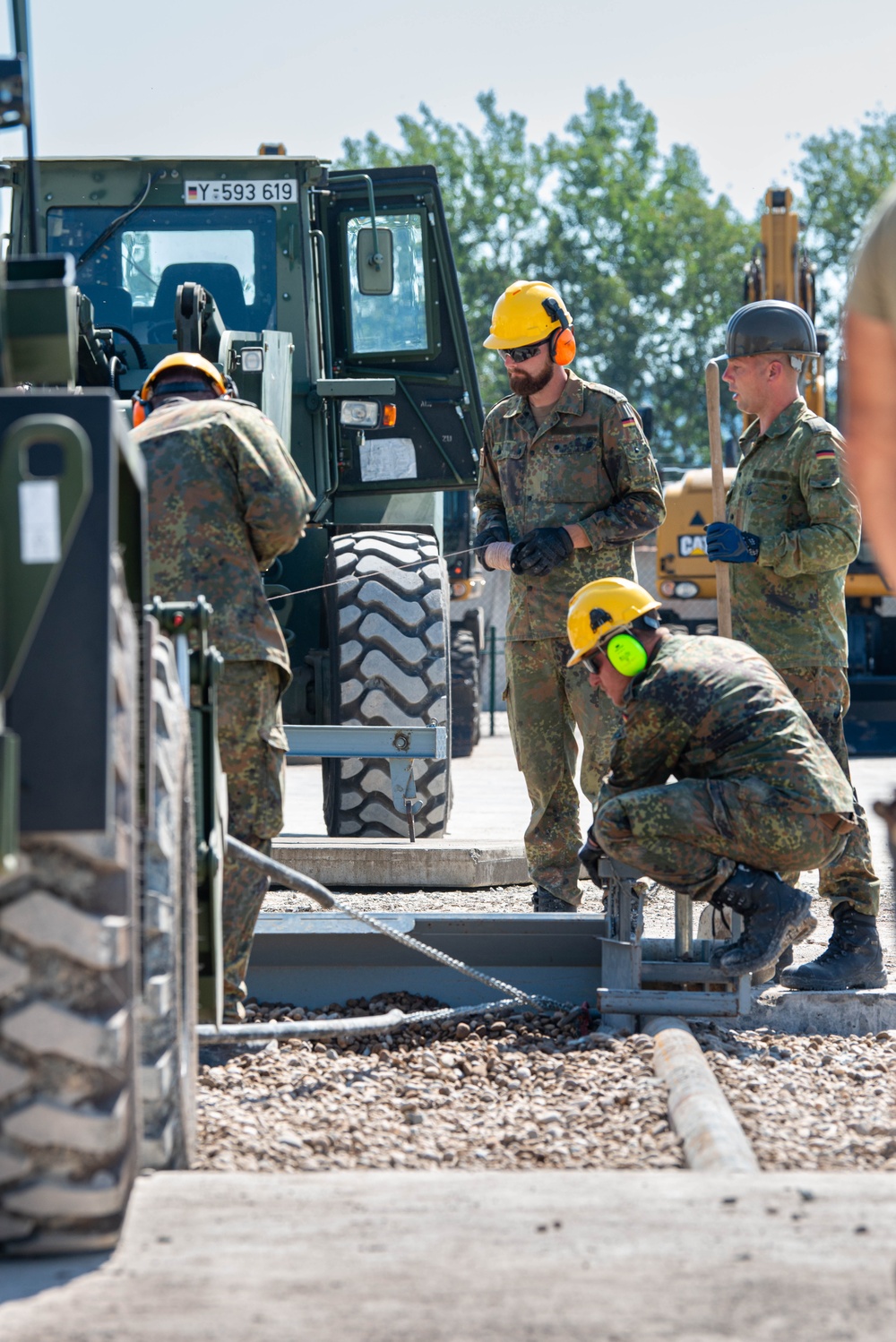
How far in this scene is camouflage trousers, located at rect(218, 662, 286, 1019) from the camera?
14.2ft

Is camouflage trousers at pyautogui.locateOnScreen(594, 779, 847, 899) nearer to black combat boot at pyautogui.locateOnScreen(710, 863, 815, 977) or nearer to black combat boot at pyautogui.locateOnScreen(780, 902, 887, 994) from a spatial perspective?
black combat boot at pyautogui.locateOnScreen(710, 863, 815, 977)

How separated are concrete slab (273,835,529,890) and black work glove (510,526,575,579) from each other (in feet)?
5.10

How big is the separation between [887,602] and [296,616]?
8883 millimetres

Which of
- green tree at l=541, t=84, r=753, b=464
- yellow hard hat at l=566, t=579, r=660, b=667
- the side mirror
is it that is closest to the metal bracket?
yellow hard hat at l=566, t=579, r=660, b=667

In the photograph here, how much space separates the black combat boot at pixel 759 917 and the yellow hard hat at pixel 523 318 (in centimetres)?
212

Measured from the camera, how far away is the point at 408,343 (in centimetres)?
800

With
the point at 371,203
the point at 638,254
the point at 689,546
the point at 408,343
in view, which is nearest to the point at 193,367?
the point at 371,203

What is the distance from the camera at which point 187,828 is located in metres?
3.19

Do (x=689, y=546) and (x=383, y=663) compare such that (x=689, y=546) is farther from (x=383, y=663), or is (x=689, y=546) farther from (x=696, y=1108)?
(x=696, y=1108)

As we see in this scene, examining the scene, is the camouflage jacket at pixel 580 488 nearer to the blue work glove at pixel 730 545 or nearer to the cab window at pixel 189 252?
the blue work glove at pixel 730 545

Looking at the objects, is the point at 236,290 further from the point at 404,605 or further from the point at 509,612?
the point at 509,612

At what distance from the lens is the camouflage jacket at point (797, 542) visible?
519cm

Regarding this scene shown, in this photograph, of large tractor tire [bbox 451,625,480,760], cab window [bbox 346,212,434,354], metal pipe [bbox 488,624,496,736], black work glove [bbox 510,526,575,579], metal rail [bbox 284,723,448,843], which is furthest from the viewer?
metal pipe [bbox 488,624,496,736]

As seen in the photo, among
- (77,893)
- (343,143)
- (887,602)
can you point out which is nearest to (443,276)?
(77,893)
